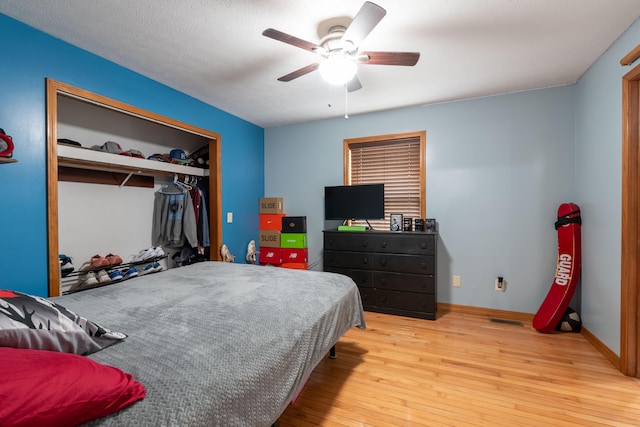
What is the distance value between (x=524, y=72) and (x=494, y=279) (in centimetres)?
212

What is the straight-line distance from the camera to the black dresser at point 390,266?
314 cm

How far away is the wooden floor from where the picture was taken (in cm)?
168

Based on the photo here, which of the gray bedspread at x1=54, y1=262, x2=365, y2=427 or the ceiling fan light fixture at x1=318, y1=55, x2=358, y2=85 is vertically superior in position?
the ceiling fan light fixture at x1=318, y1=55, x2=358, y2=85

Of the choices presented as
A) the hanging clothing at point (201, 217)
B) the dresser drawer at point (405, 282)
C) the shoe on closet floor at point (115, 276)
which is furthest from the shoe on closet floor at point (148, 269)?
the dresser drawer at point (405, 282)

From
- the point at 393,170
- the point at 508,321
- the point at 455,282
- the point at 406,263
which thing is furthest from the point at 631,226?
the point at 393,170

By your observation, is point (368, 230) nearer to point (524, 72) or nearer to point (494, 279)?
point (494, 279)

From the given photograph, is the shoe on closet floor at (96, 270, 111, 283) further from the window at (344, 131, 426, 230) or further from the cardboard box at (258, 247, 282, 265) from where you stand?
the window at (344, 131, 426, 230)

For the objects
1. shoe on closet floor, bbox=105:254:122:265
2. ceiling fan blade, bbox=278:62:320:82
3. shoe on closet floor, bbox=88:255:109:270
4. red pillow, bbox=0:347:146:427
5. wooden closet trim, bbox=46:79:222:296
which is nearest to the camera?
red pillow, bbox=0:347:146:427

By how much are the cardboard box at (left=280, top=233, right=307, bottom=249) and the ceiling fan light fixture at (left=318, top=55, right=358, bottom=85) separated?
2.33 meters

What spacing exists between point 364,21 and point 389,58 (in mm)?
426

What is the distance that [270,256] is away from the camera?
160 inches

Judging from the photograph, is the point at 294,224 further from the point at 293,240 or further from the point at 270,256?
the point at 270,256

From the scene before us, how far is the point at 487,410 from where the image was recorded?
1.74 m

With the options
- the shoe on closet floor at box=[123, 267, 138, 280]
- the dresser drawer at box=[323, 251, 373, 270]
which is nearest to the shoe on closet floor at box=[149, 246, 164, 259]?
the shoe on closet floor at box=[123, 267, 138, 280]
